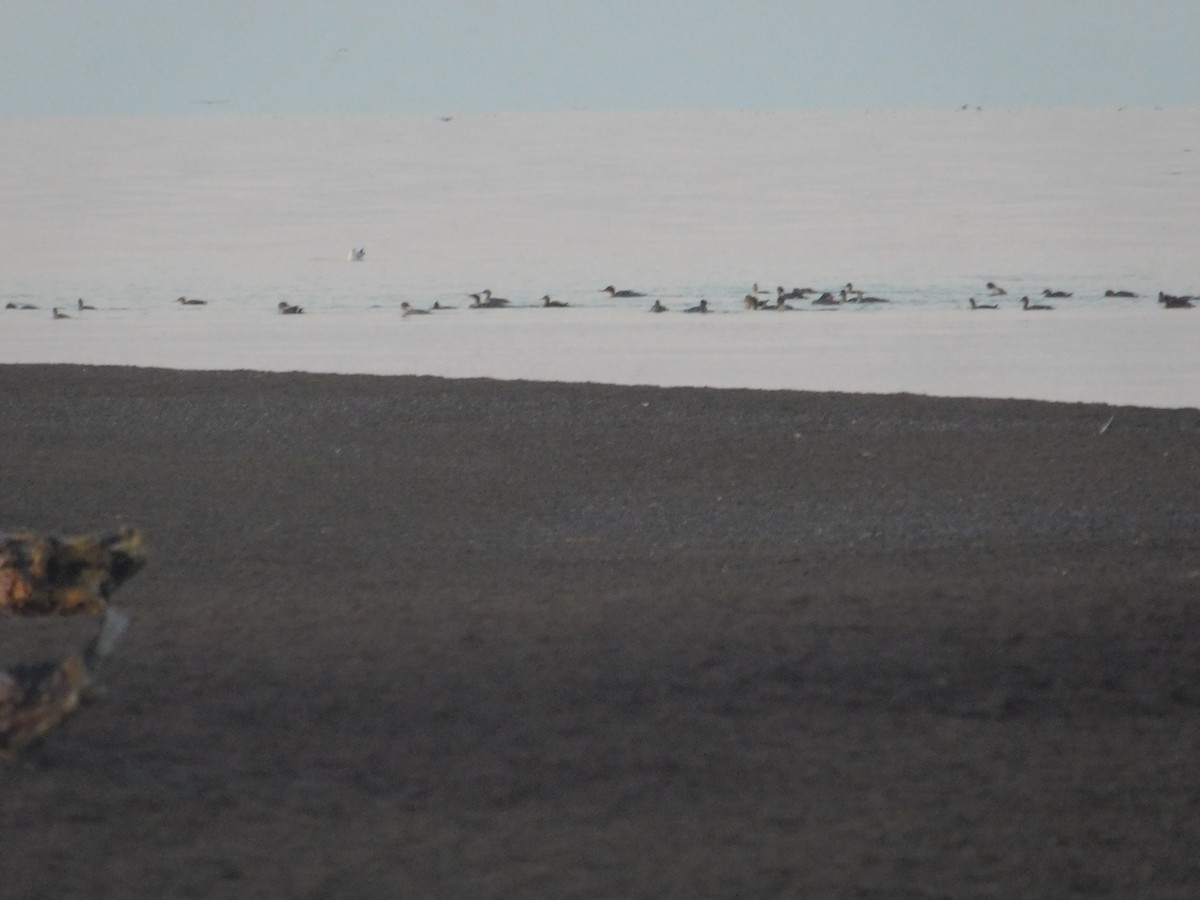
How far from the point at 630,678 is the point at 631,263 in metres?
22.9

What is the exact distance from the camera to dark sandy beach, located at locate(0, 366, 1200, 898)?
4375 millimetres

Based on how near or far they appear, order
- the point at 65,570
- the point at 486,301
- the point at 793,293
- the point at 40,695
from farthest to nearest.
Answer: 1. the point at 793,293
2. the point at 486,301
3. the point at 65,570
4. the point at 40,695

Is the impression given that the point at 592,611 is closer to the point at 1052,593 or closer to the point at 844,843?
the point at 1052,593

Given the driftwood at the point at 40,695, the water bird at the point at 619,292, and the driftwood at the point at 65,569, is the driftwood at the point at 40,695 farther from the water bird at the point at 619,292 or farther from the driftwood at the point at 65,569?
the water bird at the point at 619,292

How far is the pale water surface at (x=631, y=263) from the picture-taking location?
16.5 m

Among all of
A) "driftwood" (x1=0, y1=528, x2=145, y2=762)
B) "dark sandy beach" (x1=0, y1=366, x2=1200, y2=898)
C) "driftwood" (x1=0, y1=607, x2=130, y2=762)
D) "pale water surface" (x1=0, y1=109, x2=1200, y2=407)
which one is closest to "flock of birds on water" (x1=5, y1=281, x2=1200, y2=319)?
A: "pale water surface" (x1=0, y1=109, x2=1200, y2=407)

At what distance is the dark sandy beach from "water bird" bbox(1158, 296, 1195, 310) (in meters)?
11.2

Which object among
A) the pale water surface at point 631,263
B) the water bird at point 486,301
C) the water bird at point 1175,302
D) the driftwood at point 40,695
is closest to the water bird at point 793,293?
the pale water surface at point 631,263

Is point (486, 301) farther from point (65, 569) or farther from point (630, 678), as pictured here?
→ point (630, 678)

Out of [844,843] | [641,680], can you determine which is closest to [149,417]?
[641,680]

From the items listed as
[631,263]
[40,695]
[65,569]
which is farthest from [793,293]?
[40,695]

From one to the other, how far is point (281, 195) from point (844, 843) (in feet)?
150

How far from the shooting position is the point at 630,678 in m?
5.72

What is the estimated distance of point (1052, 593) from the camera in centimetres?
678
